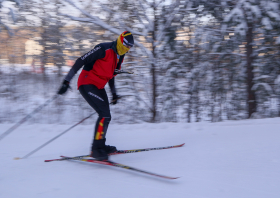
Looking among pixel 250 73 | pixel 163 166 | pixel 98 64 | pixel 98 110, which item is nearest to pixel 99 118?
pixel 98 110

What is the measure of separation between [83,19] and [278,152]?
4.64 meters

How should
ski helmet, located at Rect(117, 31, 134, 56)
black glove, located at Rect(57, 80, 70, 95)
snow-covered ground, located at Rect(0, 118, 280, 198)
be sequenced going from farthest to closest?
1. ski helmet, located at Rect(117, 31, 134, 56)
2. black glove, located at Rect(57, 80, 70, 95)
3. snow-covered ground, located at Rect(0, 118, 280, 198)

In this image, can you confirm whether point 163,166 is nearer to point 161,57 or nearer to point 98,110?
point 98,110

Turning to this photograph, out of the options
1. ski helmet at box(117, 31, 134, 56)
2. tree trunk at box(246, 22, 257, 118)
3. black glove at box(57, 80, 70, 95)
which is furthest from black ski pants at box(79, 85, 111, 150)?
tree trunk at box(246, 22, 257, 118)

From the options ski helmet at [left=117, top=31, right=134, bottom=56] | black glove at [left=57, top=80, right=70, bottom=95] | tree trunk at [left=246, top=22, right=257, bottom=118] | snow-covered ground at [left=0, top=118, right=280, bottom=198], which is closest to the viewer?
snow-covered ground at [left=0, top=118, right=280, bottom=198]

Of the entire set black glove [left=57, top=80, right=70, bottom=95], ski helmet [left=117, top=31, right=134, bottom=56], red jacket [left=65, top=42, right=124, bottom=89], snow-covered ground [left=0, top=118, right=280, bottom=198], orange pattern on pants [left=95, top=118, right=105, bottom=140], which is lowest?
snow-covered ground [left=0, top=118, right=280, bottom=198]

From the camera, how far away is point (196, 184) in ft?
6.58

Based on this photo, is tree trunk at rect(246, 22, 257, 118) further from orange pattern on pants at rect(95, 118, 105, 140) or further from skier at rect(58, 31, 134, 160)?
orange pattern on pants at rect(95, 118, 105, 140)

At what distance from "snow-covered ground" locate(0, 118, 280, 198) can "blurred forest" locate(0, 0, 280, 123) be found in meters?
1.44

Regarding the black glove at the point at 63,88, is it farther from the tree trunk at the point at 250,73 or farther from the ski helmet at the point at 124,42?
the tree trunk at the point at 250,73

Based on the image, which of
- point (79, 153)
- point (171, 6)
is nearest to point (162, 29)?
point (171, 6)

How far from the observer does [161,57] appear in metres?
5.27

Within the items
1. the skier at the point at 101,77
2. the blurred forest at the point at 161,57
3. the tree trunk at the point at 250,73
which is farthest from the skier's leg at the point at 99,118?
the tree trunk at the point at 250,73

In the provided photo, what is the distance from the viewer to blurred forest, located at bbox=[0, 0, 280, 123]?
4.96 m
